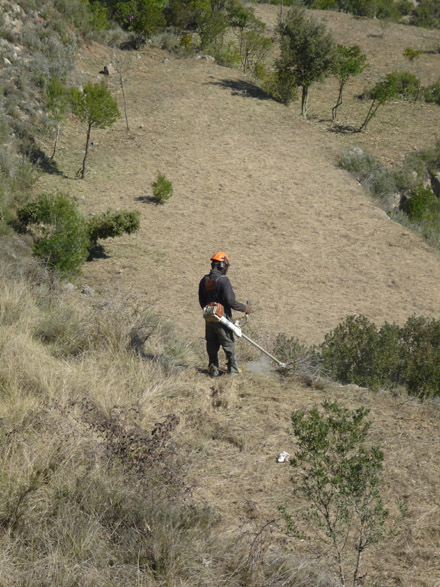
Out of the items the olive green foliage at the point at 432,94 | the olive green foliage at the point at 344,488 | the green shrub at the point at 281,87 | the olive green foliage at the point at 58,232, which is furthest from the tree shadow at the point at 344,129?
the olive green foliage at the point at 344,488

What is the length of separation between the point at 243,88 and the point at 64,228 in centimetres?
1590

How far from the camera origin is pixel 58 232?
10789 millimetres

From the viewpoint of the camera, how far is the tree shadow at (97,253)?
12783mm

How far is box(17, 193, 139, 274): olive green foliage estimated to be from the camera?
34.7 feet

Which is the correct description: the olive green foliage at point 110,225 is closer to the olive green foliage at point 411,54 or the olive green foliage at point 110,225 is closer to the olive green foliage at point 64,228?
the olive green foliage at point 64,228

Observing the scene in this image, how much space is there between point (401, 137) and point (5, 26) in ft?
53.3

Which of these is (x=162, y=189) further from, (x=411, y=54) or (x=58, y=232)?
(x=411, y=54)

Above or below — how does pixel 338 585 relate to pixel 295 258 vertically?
above

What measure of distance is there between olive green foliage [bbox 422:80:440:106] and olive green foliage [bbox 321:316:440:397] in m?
23.5

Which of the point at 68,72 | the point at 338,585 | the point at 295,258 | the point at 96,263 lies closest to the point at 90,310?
the point at 338,585

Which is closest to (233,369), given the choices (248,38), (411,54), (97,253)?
(97,253)

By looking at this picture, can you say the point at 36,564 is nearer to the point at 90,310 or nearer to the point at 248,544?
the point at 248,544

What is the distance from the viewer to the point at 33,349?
533 cm

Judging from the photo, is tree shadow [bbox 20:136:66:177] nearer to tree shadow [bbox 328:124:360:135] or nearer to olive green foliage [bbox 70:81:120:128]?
olive green foliage [bbox 70:81:120:128]
